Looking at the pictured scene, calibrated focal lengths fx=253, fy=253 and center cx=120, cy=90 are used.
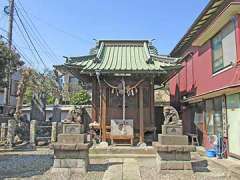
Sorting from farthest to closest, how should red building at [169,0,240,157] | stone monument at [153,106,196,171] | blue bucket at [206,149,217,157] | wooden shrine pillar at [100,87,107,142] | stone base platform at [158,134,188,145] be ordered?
1. wooden shrine pillar at [100,87,107,142]
2. blue bucket at [206,149,217,157]
3. red building at [169,0,240,157]
4. stone base platform at [158,134,188,145]
5. stone monument at [153,106,196,171]

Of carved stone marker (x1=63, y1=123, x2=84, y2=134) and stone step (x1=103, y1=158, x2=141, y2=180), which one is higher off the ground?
carved stone marker (x1=63, y1=123, x2=84, y2=134)

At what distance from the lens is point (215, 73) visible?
11.8 m

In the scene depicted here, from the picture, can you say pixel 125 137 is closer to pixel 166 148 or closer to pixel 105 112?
pixel 105 112

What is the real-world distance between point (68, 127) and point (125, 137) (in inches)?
187

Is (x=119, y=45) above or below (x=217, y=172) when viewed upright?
above

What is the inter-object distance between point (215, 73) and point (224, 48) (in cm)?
146

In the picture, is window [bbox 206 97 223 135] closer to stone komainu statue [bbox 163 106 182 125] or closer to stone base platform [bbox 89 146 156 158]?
stone base platform [bbox 89 146 156 158]

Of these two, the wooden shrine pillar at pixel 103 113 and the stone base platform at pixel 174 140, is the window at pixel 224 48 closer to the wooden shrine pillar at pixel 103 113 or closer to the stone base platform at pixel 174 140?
the stone base platform at pixel 174 140

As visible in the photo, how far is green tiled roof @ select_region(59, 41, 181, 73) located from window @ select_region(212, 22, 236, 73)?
206cm

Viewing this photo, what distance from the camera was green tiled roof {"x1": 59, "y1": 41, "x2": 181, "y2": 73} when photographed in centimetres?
1308

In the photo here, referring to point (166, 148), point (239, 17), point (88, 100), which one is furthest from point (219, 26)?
point (88, 100)

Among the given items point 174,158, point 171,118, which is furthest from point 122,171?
point 171,118

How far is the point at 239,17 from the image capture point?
9227 mm

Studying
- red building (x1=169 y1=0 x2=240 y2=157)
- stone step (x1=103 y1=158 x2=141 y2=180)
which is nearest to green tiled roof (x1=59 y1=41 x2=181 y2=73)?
red building (x1=169 y1=0 x2=240 y2=157)
